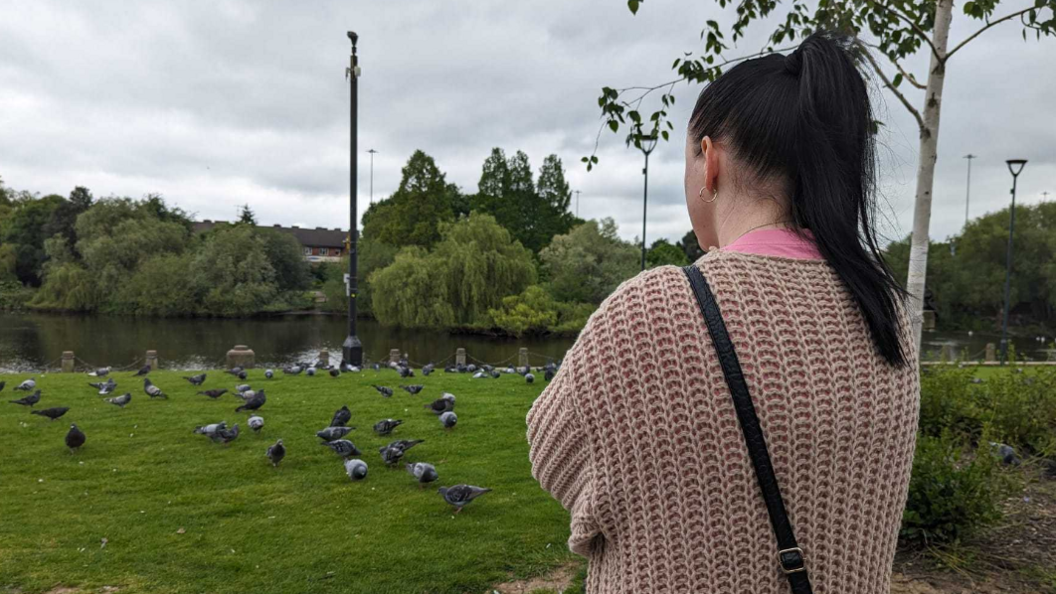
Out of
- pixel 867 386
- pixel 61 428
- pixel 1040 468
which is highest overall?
pixel 867 386

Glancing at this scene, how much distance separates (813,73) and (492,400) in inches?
329

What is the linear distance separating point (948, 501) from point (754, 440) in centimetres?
372

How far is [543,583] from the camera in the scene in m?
3.83

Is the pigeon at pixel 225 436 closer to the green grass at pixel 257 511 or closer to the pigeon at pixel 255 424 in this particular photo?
the green grass at pixel 257 511

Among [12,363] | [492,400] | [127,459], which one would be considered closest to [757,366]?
[127,459]

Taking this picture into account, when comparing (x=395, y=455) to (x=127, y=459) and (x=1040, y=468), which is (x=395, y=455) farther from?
(x=1040, y=468)

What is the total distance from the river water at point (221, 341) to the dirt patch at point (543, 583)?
16.1 meters

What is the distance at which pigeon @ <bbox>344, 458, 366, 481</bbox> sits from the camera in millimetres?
5508

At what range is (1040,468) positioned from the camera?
4.74 m

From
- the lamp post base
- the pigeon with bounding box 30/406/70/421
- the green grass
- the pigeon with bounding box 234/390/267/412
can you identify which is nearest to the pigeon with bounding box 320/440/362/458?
the green grass

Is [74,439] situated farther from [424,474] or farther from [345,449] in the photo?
[424,474]

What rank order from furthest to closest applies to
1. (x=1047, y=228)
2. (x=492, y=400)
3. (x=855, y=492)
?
1. (x=1047, y=228)
2. (x=492, y=400)
3. (x=855, y=492)

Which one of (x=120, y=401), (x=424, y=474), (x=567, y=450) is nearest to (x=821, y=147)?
(x=567, y=450)

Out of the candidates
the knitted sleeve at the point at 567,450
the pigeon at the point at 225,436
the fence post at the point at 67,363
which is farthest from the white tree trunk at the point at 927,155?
the fence post at the point at 67,363
